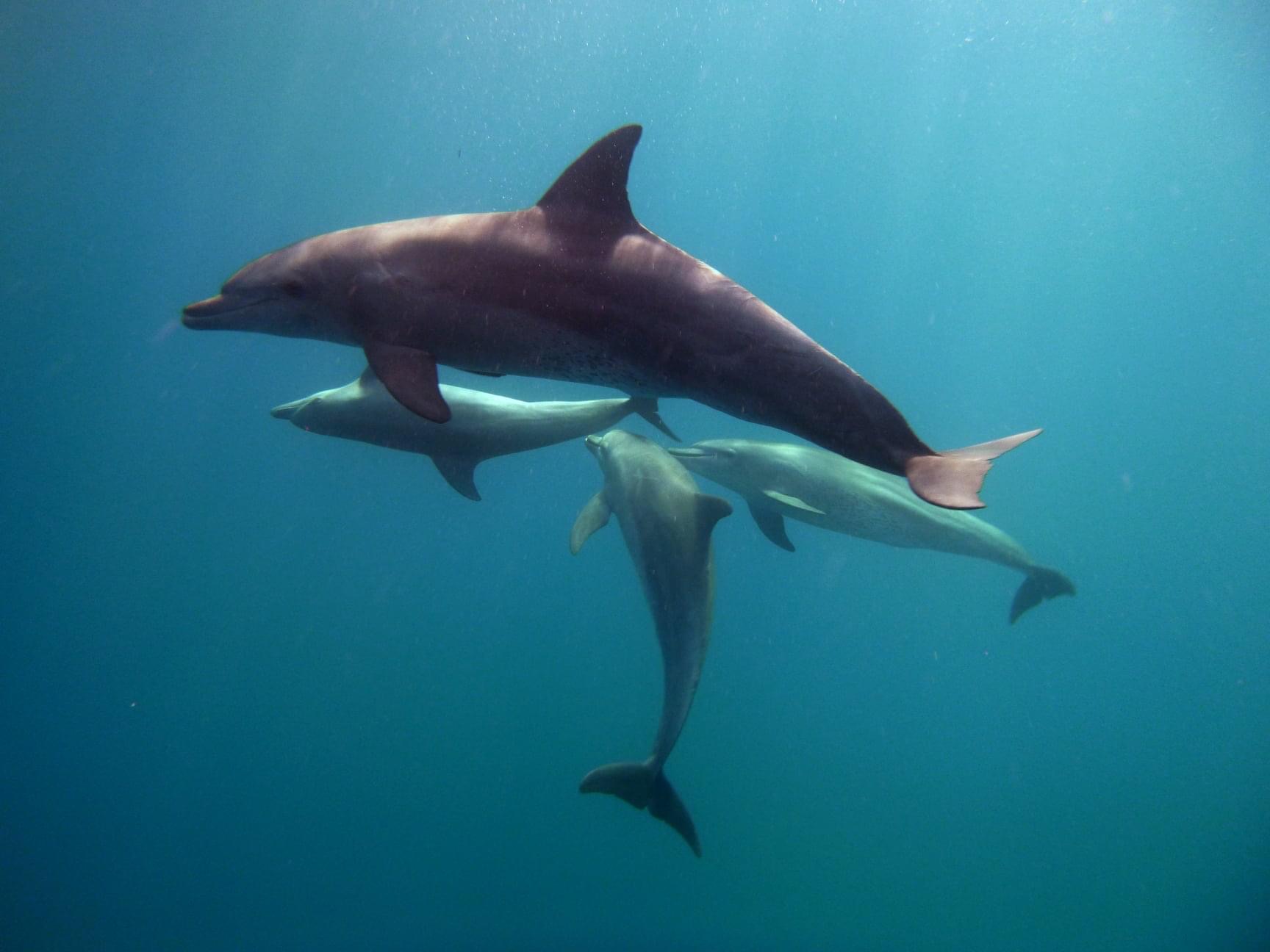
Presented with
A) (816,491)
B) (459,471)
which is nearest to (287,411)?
(459,471)

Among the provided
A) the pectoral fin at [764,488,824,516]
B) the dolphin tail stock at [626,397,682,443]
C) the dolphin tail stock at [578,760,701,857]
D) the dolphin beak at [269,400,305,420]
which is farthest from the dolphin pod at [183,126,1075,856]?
the pectoral fin at [764,488,824,516]

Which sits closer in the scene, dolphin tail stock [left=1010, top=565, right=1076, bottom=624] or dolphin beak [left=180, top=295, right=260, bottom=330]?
dolphin beak [left=180, top=295, right=260, bottom=330]

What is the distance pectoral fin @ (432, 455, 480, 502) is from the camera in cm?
694

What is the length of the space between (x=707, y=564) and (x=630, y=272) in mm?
3955

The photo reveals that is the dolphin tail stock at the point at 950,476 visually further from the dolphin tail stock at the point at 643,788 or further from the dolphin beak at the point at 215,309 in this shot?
the dolphin tail stock at the point at 643,788

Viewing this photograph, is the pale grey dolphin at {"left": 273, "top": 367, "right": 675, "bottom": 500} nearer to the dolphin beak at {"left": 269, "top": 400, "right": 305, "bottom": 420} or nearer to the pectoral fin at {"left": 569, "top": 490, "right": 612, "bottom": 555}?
the dolphin beak at {"left": 269, "top": 400, "right": 305, "bottom": 420}

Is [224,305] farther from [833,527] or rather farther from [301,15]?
[301,15]

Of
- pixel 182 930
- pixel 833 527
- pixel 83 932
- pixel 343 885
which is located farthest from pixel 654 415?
pixel 83 932

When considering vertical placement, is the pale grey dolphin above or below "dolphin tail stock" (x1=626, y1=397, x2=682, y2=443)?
below

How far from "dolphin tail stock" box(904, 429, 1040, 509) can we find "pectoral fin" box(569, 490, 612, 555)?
455 cm

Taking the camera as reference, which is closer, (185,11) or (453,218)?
(453,218)

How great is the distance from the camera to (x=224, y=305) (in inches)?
153

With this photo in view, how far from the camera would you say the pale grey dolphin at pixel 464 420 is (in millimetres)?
6508

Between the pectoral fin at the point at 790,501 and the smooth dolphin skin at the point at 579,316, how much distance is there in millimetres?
4927
